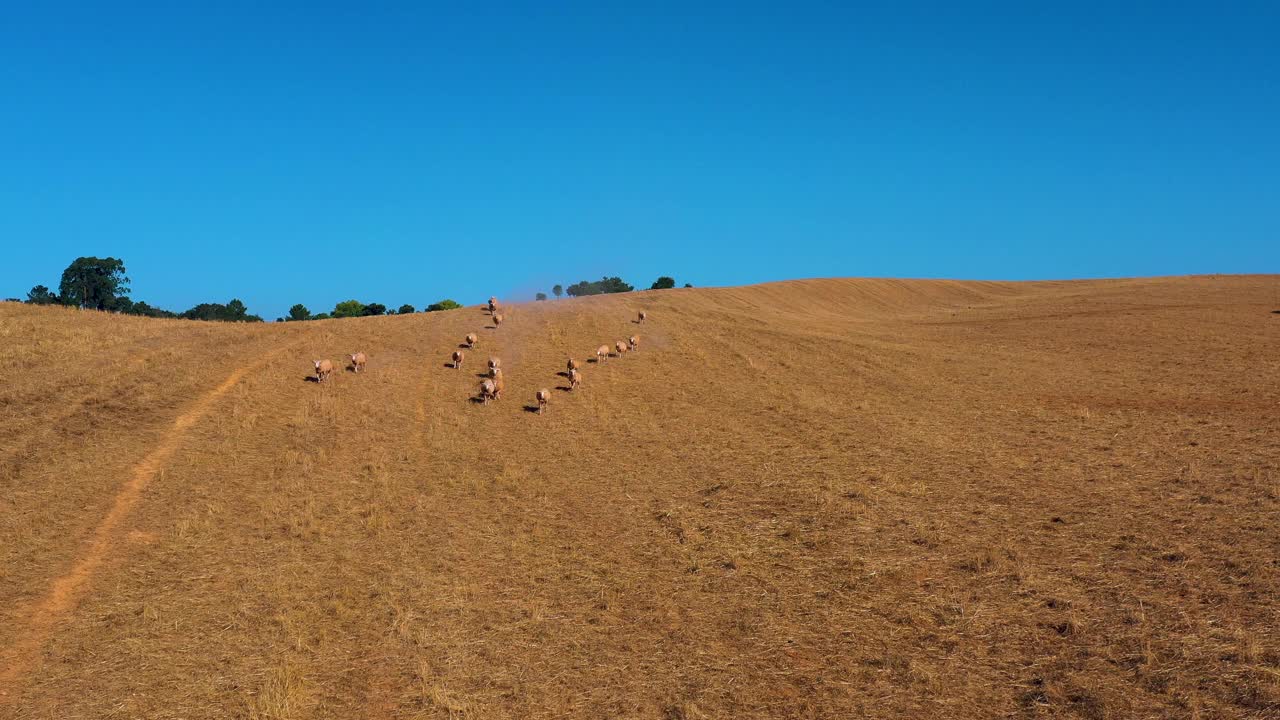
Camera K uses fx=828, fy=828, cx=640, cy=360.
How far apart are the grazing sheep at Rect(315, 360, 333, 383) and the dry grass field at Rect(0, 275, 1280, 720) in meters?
1.10

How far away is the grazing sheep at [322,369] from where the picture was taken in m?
36.2

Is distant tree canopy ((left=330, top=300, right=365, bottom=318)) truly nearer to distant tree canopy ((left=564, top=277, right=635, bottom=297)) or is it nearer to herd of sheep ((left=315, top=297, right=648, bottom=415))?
distant tree canopy ((left=564, top=277, right=635, bottom=297))

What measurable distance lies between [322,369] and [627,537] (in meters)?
20.6

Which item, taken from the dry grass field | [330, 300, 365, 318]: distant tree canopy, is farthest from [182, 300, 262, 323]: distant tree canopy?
the dry grass field

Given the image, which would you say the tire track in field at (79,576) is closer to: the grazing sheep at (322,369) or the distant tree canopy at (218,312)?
the grazing sheep at (322,369)

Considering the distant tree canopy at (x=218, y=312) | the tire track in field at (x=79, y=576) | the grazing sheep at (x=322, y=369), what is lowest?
the tire track in field at (x=79, y=576)

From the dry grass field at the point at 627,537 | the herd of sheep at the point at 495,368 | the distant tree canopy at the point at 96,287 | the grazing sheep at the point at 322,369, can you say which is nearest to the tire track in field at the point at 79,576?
the dry grass field at the point at 627,537

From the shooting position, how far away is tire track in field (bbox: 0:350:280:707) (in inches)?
619

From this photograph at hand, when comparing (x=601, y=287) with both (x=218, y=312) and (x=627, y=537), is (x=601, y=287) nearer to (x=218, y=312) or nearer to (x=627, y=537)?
(x=218, y=312)

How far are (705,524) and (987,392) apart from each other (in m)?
20.8

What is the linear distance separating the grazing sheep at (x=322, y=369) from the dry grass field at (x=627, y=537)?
1.10 metres

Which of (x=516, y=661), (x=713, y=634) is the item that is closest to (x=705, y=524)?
(x=713, y=634)

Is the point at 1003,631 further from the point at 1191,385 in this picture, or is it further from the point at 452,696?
the point at 1191,385

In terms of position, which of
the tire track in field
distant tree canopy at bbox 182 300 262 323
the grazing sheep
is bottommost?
the tire track in field
